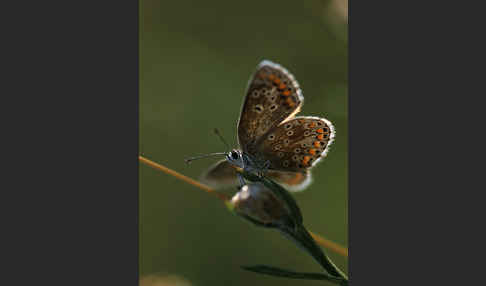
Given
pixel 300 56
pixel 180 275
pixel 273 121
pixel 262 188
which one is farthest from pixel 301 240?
pixel 300 56

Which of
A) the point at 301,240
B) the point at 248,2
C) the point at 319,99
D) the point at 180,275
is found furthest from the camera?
the point at 248,2

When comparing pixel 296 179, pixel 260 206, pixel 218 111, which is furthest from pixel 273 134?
pixel 218 111

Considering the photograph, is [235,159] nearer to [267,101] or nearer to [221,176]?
[221,176]

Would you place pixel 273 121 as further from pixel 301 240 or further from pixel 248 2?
pixel 248 2

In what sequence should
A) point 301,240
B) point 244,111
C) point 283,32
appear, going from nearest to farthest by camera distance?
1. point 301,240
2. point 244,111
3. point 283,32

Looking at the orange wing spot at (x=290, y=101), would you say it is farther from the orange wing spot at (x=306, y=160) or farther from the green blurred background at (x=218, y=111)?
the green blurred background at (x=218, y=111)

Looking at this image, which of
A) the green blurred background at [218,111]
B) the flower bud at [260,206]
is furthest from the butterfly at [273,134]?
the flower bud at [260,206]

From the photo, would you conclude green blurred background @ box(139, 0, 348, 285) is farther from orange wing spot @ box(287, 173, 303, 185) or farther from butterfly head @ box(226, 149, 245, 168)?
butterfly head @ box(226, 149, 245, 168)
